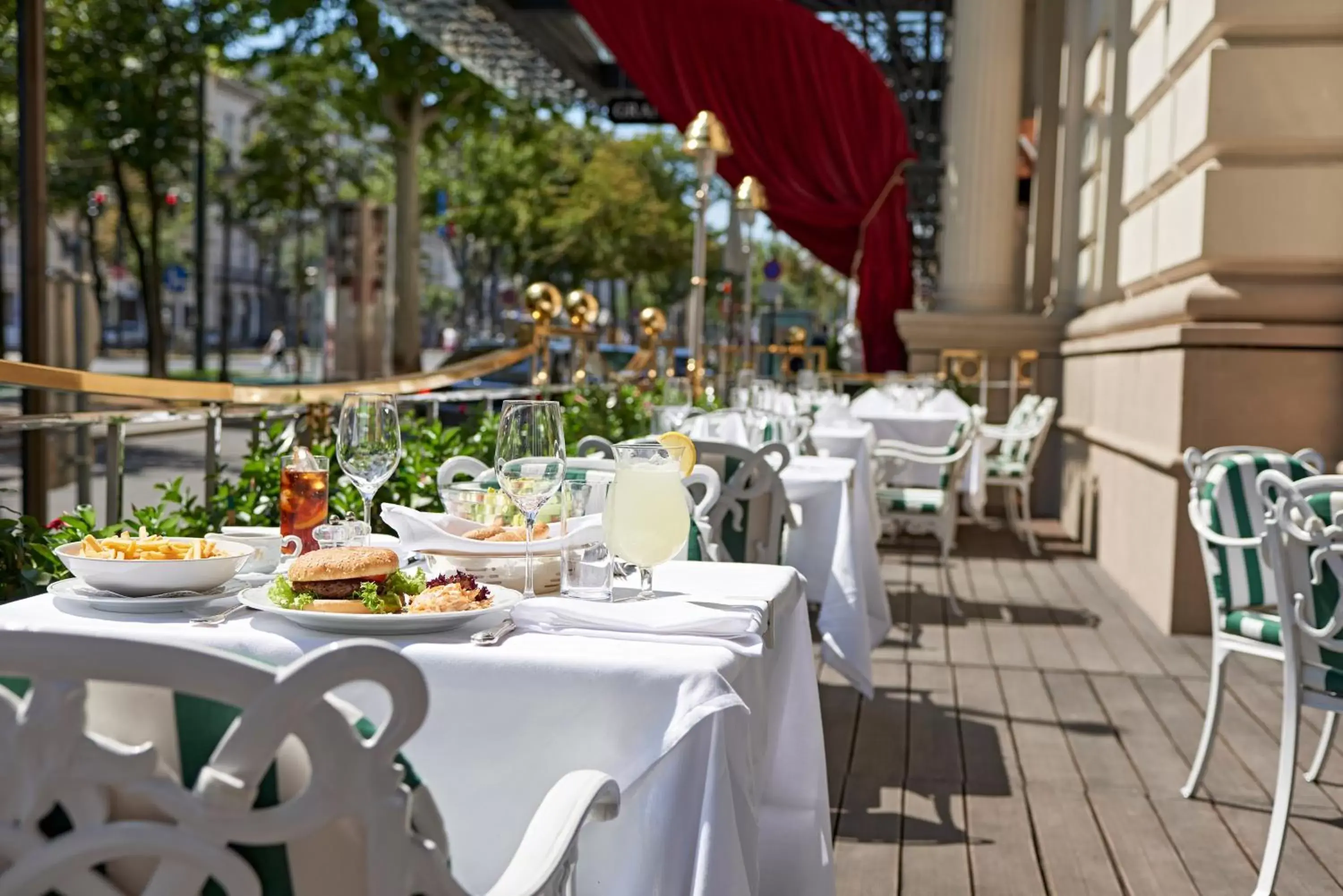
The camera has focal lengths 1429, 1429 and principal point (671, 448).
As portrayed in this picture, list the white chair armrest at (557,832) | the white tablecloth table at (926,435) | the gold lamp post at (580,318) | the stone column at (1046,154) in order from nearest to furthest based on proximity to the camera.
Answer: the white chair armrest at (557,832) < the gold lamp post at (580,318) < the white tablecloth table at (926,435) < the stone column at (1046,154)

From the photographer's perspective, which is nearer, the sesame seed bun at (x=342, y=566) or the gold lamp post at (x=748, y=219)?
the sesame seed bun at (x=342, y=566)

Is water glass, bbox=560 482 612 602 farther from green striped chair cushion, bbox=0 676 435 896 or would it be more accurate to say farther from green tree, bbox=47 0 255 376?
green tree, bbox=47 0 255 376

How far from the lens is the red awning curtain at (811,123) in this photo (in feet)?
42.7

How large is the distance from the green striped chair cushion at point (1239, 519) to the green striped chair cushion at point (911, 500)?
296 cm

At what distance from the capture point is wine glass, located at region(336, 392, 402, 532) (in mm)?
2416

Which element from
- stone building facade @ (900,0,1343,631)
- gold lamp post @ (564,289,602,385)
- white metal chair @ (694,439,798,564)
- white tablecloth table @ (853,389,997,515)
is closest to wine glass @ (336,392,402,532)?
white metal chair @ (694,439,798,564)

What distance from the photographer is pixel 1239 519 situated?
3818mm

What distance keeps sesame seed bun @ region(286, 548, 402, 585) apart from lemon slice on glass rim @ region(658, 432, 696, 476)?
81 centimetres

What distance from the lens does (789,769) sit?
2572 millimetres

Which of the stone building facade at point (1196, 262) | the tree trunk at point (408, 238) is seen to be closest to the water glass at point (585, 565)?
the stone building facade at point (1196, 262)

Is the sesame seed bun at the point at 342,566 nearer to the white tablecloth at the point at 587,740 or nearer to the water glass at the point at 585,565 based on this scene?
the white tablecloth at the point at 587,740

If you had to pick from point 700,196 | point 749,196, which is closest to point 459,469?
point 700,196

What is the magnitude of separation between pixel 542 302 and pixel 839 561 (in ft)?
11.4

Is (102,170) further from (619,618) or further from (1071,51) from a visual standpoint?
(619,618)
